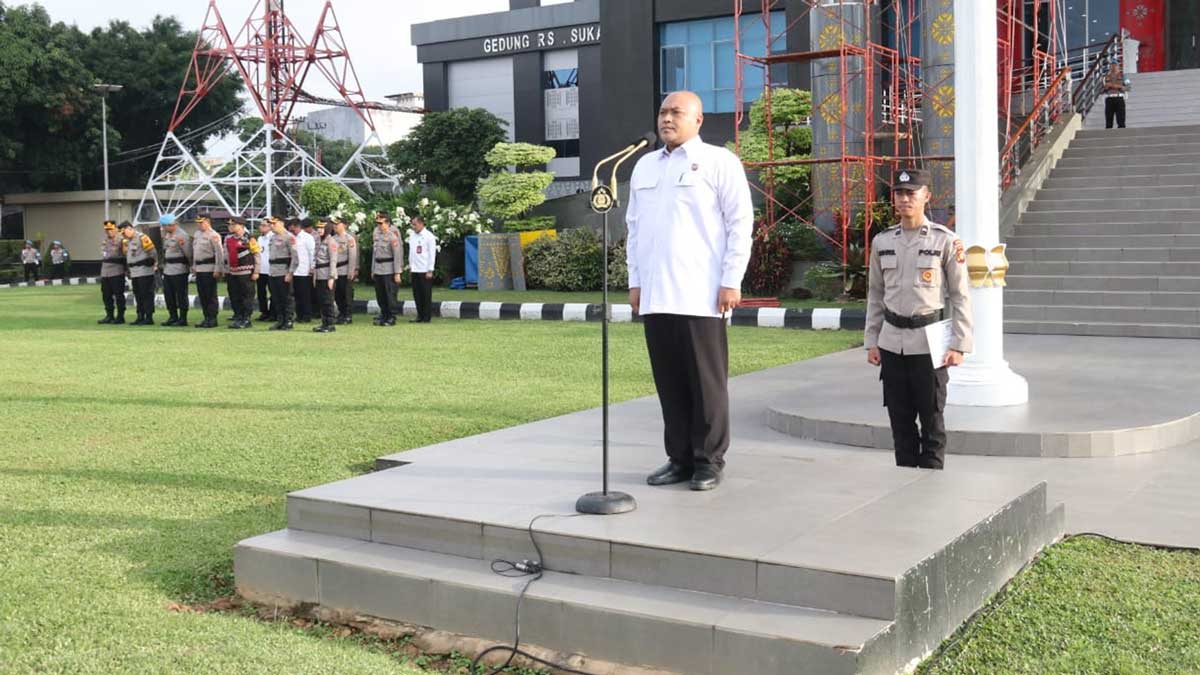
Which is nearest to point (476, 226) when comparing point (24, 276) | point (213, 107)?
point (24, 276)

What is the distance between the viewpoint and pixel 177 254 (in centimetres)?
1873

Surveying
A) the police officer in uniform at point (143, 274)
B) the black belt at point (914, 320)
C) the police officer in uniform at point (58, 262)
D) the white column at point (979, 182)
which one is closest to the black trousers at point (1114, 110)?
the white column at point (979, 182)

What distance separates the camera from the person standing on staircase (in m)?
21.8

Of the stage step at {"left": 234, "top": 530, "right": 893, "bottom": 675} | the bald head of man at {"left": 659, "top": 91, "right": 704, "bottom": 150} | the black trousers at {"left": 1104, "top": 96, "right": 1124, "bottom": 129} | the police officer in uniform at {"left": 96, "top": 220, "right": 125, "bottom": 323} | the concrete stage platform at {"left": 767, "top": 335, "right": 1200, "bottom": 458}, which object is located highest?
the black trousers at {"left": 1104, "top": 96, "right": 1124, "bottom": 129}

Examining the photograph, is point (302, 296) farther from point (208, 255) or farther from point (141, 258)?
point (141, 258)

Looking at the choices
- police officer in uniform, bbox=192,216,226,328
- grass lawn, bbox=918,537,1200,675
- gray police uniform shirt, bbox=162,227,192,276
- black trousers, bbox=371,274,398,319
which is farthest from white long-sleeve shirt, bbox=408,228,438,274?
grass lawn, bbox=918,537,1200,675

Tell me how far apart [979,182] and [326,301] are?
1117cm

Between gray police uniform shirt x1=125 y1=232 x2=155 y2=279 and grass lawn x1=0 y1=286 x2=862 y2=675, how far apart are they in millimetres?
1860

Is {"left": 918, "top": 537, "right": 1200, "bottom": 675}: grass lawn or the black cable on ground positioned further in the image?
the black cable on ground

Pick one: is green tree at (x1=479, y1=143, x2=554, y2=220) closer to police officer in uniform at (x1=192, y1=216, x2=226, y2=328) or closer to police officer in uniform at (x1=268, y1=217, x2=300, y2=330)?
police officer in uniform at (x1=268, y1=217, x2=300, y2=330)

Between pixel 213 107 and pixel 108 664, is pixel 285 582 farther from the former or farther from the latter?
pixel 213 107

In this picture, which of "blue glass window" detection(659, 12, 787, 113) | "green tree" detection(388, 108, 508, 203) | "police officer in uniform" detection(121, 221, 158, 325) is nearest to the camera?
"police officer in uniform" detection(121, 221, 158, 325)

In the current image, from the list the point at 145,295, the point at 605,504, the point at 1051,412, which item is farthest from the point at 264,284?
the point at 605,504

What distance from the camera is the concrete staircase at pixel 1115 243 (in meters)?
14.2
